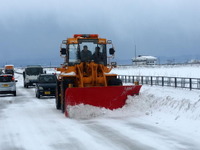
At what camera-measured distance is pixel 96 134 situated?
11906 millimetres

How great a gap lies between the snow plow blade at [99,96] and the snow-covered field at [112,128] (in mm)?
237

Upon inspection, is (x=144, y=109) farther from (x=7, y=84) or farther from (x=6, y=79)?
(x=6, y=79)

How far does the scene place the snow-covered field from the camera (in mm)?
10297

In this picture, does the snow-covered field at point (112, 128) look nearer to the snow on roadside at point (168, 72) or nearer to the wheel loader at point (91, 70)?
the wheel loader at point (91, 70)

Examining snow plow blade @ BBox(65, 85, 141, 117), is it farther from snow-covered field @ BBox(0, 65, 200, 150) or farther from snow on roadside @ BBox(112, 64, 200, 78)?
snow on roadside @ BBox(112, 64, 200, 78)

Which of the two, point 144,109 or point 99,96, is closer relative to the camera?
point 99,96

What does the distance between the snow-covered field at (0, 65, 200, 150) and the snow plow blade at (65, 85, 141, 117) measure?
0.78 ft

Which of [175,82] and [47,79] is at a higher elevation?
[47,79]

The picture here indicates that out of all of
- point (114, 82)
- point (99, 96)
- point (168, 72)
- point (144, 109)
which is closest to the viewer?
point (99, 96)

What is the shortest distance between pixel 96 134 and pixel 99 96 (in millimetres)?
4163

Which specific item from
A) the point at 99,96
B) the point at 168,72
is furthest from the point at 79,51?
the point at 168,72

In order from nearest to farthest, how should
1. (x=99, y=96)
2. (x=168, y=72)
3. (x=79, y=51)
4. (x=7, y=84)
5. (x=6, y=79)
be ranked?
(x=99, y=96), (x=79, y=51), (x=7, y=84), (x=6, y=79), (x=168, y=72)

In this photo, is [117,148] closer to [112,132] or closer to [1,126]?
[112,132]

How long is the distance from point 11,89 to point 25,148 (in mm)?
21668
